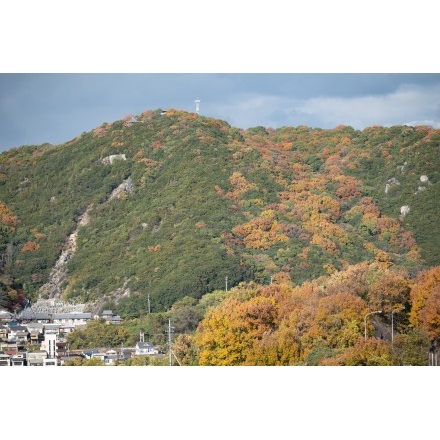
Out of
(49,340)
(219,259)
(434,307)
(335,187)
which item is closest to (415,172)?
(335,187)

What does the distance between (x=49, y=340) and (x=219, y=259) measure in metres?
5.09

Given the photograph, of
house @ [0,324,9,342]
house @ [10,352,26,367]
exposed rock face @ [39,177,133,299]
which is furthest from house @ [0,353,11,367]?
exposed rock face @ [39,177,133,299]

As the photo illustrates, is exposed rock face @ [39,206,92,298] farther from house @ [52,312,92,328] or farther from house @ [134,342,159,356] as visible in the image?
house @ [134,342,159,356]

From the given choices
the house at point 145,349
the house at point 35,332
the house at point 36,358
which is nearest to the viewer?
the house at point 36,358

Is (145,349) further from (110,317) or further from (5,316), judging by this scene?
(5,316)

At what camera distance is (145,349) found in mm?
21000

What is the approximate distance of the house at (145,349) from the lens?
20766mm

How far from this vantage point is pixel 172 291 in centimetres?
2397

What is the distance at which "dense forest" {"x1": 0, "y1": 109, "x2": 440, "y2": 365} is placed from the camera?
19.1 metres

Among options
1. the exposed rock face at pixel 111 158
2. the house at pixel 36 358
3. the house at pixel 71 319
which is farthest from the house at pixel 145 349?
the exposed rock face at pixel 111 158

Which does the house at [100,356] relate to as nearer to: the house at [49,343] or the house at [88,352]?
the house at [88,352]

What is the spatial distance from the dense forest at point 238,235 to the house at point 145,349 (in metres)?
0.71

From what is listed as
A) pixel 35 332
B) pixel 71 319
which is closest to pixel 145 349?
pixel 35 332

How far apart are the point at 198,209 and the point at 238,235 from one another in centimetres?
138
